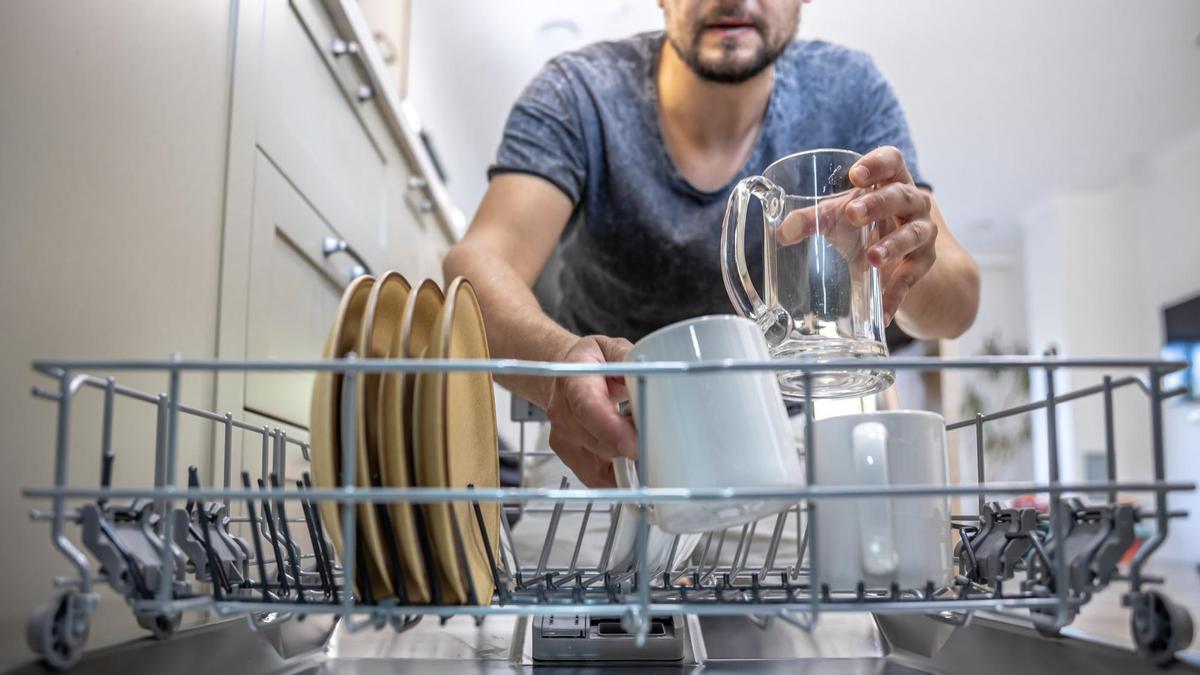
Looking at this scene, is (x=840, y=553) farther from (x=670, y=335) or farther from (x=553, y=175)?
(x=553, y=175)

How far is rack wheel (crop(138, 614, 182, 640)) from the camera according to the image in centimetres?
42

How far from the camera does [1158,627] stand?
34 cm

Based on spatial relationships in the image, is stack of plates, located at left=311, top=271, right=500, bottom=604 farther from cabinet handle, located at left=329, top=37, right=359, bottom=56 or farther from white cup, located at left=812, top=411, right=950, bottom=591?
cabinet handle, located at left=329, top=37, right=359, bottom=56

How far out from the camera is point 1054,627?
39 centimetres

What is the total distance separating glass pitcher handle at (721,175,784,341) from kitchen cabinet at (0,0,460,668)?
38 centimetres

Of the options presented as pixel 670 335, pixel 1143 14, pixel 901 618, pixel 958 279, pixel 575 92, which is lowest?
pixel 901 618

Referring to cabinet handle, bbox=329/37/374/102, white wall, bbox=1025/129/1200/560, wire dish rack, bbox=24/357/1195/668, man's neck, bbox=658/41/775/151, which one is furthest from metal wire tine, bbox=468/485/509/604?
white wall, bbox=1025/129/1200/560

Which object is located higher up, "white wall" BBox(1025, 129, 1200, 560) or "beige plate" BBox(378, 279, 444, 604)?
"white wall" BBox(1025, 129, 1200, 560)

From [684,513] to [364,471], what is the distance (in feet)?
0.41

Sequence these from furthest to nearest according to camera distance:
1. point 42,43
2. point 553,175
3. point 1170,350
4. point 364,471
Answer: point 1170,350
point 553,175
point 42,43
point 364,471

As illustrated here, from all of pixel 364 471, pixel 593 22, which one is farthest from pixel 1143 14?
pixel 364 471

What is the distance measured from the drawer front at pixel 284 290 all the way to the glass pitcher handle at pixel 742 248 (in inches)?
20.7

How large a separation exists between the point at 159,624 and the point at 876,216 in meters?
0.43

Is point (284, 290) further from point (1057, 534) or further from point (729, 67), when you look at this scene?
point (1057, 534)
